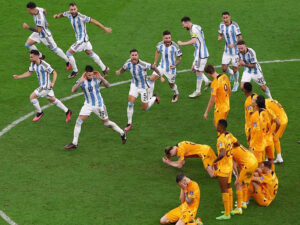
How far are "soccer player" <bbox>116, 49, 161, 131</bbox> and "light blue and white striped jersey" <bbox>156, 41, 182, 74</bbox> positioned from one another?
1.19 metres

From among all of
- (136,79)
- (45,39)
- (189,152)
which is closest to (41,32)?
(45,39)

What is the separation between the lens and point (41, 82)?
21.1m

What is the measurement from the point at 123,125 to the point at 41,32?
5233 mm

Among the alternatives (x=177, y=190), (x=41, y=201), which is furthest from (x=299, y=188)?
(x=41, y=201)

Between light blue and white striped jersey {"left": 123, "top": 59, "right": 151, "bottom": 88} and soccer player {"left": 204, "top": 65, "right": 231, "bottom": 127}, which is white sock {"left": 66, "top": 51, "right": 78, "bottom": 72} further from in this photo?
soccer player {"left": 204, "top": 65, "right": 231, "bottom": 127}

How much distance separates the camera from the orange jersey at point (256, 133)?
17.0 meters

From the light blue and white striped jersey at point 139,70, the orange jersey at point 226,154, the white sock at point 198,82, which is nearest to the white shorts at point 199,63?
the white sock at point 198,82

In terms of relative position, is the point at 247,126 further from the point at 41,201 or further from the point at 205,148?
the point at 41,201

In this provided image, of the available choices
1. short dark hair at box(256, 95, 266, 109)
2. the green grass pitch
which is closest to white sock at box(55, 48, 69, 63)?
the green grass pitch

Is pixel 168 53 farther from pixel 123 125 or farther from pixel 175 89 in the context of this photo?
pixel 123 125

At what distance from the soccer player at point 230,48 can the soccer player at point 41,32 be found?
5.76m

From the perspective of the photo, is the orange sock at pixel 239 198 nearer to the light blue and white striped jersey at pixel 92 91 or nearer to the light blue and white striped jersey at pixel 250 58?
the light blue and white striped jersey at pixel 92 91

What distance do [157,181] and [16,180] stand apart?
3.73m

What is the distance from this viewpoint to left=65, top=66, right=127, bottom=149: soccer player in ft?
63.0
